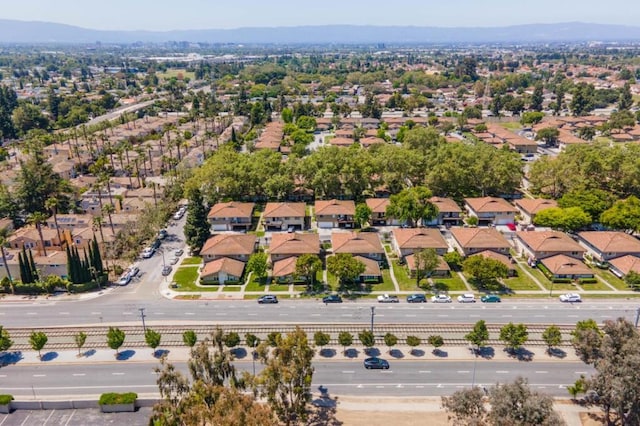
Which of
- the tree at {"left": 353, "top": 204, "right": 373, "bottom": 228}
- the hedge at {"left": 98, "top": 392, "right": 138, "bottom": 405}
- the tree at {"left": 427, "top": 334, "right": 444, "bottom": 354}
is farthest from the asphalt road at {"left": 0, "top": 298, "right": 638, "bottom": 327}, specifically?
the tree at {"left": 353, "top": 204, "right": 373, "bottom": 228}

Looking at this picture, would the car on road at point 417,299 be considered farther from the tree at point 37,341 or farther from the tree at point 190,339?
the tree at point 37,341

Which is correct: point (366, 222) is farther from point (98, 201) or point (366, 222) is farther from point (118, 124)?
point (118, 124)

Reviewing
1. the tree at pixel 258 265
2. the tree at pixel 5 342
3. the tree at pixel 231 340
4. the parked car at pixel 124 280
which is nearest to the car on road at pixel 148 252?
the parked car at pixel 124 280

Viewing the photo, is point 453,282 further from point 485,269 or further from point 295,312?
point 295,312

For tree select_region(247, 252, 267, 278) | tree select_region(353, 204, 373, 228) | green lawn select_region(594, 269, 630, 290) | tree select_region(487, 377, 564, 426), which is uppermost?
tree select_region(487, 377, 564, 426)

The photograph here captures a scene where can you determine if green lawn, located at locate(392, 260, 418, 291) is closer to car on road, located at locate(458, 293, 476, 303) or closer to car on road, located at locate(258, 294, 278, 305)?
car on road, located at locate(458, 293, 476, 303)

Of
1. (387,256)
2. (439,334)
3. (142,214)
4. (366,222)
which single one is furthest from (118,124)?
(439,334)

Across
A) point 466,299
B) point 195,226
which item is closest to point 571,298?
point 466,299
